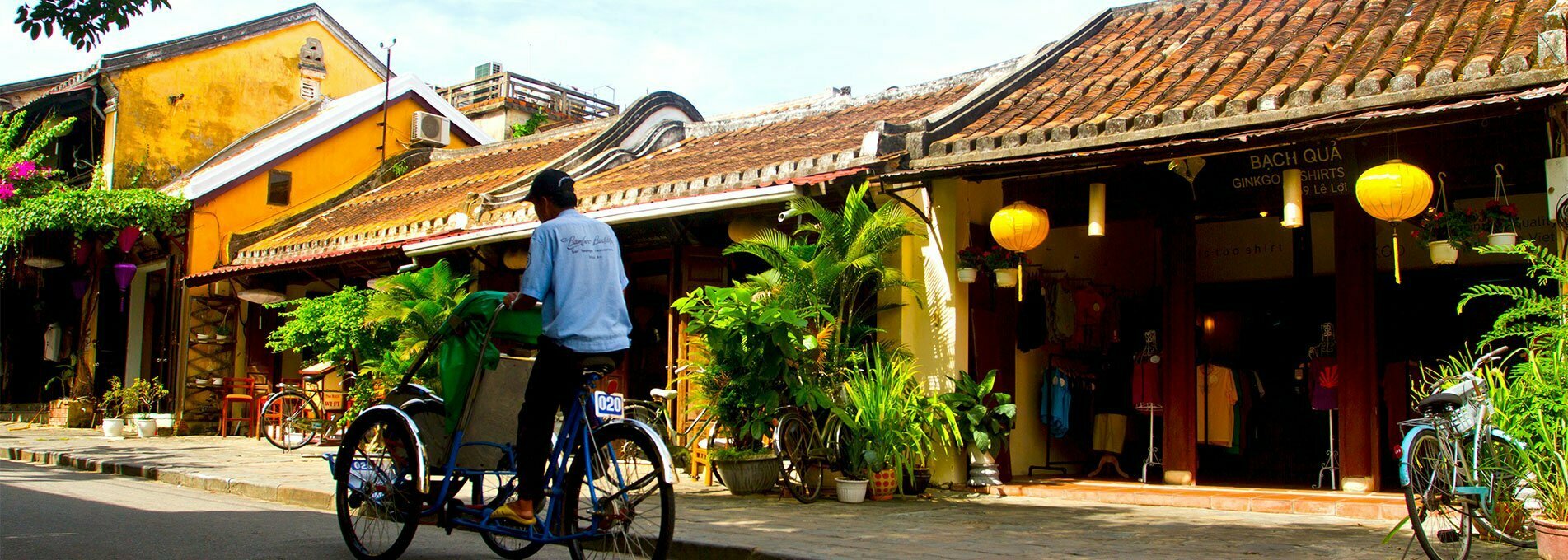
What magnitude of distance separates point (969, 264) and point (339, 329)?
7.77 meters

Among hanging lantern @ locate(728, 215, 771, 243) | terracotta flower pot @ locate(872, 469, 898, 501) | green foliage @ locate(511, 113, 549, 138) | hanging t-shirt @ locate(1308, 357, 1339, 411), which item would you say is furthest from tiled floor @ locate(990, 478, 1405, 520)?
green foliage @ locate(511, 113, 549, 138)

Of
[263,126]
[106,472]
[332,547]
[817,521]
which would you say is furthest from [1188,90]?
[263,126]

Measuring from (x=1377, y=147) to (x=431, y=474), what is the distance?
6601 mm

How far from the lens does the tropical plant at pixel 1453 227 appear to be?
8.17m

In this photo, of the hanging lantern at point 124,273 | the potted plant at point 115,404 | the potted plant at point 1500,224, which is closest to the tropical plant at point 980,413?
the potted plant at point 1500,224

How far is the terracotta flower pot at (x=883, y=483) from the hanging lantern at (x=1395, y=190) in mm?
3794

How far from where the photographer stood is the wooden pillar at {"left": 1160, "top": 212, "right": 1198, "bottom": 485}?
1011 cm

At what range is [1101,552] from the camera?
6.45 meters

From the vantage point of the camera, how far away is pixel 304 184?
21.0 m

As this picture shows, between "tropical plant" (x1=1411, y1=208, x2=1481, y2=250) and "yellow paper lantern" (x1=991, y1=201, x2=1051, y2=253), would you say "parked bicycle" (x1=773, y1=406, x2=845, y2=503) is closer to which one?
"yellow paper lantern" (x1=991, y1=201, x2=1051, y2=253)

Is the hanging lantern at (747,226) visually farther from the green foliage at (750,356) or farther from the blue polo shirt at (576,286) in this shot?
the blue polo shirt at (576,286)

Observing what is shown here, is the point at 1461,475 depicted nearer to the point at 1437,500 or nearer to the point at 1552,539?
the point at 1437,500

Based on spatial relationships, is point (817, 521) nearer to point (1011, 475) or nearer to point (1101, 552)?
point (1101, 552)

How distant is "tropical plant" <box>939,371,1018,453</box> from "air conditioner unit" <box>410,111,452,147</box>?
15225 millimetres
